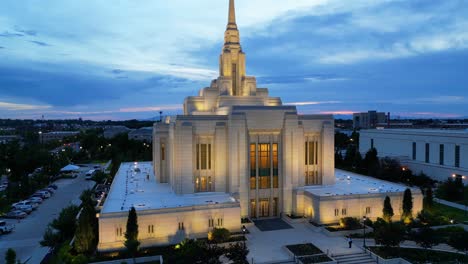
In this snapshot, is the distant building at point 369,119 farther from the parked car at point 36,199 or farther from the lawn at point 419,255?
the parked car at point 36,199

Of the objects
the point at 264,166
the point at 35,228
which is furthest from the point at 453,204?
the point at 35,228

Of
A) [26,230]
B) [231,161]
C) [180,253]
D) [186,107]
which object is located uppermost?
[186,107]

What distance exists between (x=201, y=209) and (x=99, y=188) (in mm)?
27656

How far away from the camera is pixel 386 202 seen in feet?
101

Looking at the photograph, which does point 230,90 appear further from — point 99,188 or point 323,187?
point 99,188

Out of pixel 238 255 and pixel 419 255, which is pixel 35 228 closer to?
pixel 238 255

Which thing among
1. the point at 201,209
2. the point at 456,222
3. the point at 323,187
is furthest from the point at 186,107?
the point at 456,222

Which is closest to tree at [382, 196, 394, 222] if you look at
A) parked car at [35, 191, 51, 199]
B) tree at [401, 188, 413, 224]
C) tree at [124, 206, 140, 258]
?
tree at [401, 188, 413, 224]

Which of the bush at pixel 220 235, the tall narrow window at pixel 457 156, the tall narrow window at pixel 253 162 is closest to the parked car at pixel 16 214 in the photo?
the bush at pixel 220 235

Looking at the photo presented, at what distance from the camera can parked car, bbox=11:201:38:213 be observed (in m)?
39.4

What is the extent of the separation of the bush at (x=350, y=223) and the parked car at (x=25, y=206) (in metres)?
35.2

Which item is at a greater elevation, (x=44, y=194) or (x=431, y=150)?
(x=431, y=150)

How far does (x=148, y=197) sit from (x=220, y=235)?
967cm

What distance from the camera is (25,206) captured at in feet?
131
